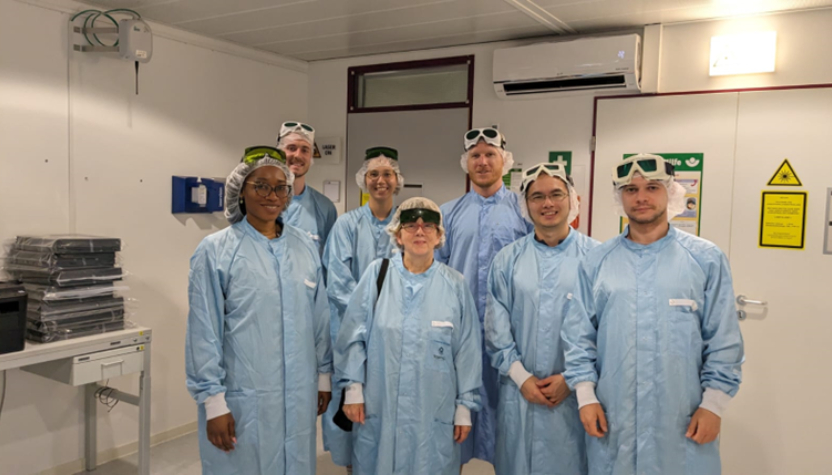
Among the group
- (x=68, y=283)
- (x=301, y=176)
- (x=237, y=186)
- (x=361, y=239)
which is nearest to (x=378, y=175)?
(x=361, y=239)

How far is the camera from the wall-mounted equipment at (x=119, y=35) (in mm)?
3180

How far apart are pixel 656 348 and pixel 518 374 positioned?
536mm

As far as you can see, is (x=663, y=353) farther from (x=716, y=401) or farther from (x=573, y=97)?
(x=573, y=97)

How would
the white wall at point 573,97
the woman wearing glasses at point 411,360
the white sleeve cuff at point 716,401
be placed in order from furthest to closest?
the white wall at point 573,97 → the woman wearing glasses at point 411,360 → the white sleeve cuff at point 716,401

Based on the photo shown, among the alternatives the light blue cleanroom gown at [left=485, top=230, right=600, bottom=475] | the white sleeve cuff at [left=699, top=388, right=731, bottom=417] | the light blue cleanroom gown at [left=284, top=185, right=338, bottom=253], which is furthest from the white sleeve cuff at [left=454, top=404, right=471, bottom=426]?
the light blue cleanroom gown at [left=284, top=185, right=338, bottom=253]

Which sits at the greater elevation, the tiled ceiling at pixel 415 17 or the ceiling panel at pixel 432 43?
the ceiling panel at pixel 432 43

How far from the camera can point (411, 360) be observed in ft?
7.33

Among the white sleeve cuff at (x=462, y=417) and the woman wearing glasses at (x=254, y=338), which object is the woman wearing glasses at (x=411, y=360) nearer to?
the white sleeve cuff at (x=462, y=417)

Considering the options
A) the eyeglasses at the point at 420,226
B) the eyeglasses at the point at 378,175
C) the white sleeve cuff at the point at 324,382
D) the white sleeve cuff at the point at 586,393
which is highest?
the eyeglasses at the point at 378,175

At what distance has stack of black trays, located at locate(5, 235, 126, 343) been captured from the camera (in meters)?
2.75

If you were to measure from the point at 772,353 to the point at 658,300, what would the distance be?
1684 millimetres

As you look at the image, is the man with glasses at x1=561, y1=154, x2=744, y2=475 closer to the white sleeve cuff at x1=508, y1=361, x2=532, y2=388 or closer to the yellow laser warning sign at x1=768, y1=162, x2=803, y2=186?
the white sleeve cuff at x1=508, y1=361, x2=532, y2=388

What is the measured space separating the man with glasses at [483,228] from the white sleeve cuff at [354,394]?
2.22 ft

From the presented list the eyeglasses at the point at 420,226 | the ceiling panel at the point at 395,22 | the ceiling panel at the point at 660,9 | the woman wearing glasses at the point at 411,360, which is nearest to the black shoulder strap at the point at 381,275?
the woman wearing glasses at the point at 411,360
